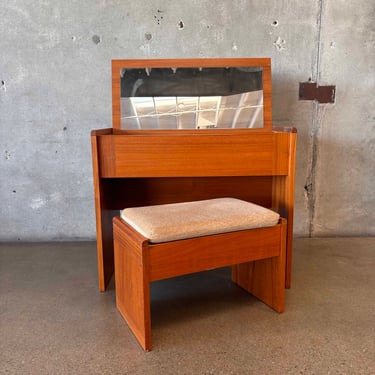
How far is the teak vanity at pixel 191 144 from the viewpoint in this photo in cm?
147

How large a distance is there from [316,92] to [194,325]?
1.45 m

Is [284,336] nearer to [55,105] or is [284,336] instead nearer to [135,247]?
[135,247]

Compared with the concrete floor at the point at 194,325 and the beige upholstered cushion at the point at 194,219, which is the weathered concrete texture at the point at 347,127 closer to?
the concrete floor at the point at 194,325

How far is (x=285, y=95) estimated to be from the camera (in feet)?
6.57

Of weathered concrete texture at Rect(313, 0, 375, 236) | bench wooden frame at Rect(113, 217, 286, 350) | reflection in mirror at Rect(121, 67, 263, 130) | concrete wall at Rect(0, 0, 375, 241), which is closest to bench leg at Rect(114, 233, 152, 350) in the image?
bench wooden frame at Rect(113, 217, 286, 350)

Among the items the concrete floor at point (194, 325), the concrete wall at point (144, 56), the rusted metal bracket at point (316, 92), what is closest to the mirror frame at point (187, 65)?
the concrete wall at point (144, 56)

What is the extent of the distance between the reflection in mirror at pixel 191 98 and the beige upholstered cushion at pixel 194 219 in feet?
1.75

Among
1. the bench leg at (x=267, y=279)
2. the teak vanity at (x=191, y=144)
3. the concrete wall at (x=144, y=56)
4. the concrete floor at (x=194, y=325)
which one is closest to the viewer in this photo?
the concrete floor at (x=194, y=325)

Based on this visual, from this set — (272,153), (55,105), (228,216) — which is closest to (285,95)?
(272,153)

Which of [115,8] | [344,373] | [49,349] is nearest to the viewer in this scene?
[344,373]

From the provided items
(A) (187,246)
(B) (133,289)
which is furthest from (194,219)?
(B) (133,289)

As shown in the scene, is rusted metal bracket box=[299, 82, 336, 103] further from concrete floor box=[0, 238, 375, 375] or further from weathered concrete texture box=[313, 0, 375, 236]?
concrete floor box=[0, 238, 375, 375]

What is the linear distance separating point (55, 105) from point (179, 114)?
0.74 meters

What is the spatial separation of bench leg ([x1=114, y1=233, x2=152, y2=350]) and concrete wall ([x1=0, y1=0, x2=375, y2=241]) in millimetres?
872
